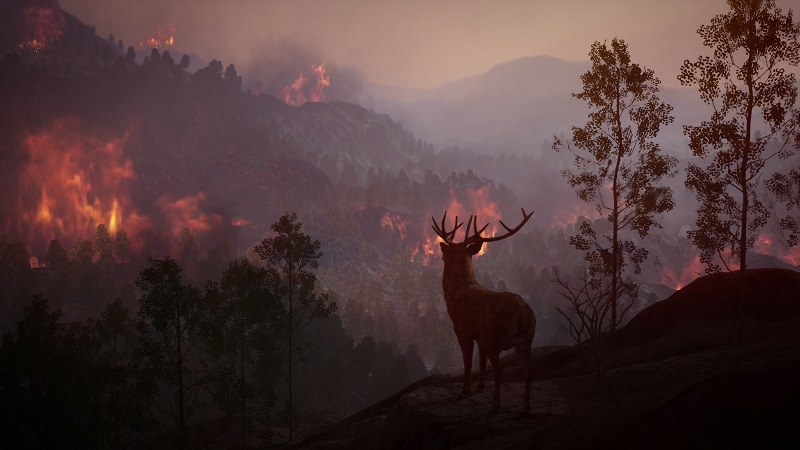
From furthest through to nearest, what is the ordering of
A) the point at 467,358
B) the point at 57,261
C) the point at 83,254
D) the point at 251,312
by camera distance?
the point at 83,254
the point at 57,261
the point at 251,312
the point at 467,358

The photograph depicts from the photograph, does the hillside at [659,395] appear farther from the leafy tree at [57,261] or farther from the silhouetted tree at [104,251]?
the silhouetted tree at [104,251]

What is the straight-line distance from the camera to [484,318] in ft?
41.8

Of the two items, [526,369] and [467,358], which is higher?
[467,358]

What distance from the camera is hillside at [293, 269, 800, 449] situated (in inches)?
227

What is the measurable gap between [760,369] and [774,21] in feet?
65.1

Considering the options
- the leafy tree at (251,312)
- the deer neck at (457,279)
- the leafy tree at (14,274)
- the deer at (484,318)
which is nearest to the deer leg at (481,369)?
the deer at (484,318)

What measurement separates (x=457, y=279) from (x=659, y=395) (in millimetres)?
7537

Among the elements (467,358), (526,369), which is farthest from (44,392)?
(526,369)

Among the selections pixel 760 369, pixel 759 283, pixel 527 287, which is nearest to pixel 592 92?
pixel 759 283

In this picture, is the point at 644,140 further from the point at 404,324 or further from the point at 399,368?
the point at 404,324

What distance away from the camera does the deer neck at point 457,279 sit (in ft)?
46.7

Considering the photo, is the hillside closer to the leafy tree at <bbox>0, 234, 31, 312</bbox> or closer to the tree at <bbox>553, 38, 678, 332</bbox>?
the tree at <bbox>553, 38, 678, 332</bbox>

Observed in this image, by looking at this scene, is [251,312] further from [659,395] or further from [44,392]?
[659,395]

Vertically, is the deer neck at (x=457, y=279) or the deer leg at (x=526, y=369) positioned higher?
the deer neck at (x=457, y=279)
